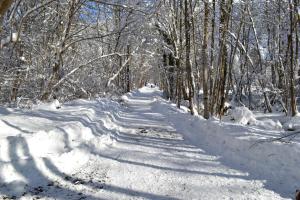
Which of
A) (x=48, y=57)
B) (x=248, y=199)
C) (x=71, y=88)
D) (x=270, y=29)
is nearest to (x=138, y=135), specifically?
(x=248, y=199)

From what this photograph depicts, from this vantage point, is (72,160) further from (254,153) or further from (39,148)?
(254,153)

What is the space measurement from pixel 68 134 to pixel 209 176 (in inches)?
144

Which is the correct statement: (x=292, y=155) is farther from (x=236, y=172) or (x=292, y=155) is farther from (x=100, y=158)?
(x=100, y=158)

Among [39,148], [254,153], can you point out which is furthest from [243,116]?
[39,148]

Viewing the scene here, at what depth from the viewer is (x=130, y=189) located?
19.2 ft

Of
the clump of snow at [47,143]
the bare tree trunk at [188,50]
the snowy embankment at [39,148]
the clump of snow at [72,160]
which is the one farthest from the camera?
the bare tree trunk at [188,50]

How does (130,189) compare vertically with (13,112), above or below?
below

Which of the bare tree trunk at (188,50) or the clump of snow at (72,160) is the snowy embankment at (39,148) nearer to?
the clump of snow at (72,160)

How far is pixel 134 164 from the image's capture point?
24.8ft

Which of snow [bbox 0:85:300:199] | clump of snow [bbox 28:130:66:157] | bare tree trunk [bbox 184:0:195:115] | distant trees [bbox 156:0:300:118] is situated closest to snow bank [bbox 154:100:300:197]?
snow [bbox 0:85:300:199]

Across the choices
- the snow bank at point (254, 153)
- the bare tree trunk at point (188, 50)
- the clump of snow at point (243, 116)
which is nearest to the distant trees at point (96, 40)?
the bare tree trunk at point (188, 50)

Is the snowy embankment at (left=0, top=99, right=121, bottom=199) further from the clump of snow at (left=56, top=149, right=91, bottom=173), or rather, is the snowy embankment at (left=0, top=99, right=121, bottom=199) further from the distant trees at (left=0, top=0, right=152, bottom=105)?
the distant trees at (left=0, top=0, right=152, bottom=105)

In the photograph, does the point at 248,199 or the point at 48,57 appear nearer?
the point at 248,199

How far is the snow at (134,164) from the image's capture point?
562cm
